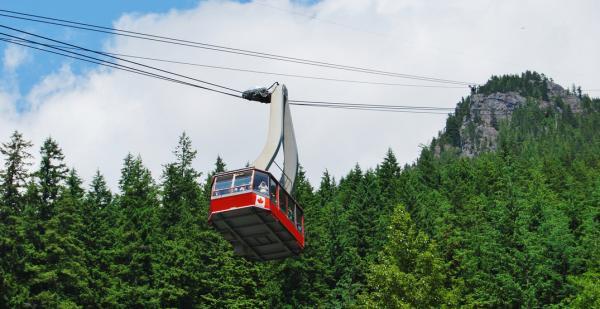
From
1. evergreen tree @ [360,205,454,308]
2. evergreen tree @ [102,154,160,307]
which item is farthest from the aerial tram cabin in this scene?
evergreen tree @ [102,154,160,307]

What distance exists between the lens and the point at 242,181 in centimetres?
3148

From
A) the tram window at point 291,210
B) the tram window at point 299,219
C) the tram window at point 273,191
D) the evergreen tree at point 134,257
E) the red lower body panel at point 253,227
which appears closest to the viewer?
the red lower body panel at point 253,227

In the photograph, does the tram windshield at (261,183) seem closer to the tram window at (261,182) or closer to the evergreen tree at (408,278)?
the tram window at (261,182)

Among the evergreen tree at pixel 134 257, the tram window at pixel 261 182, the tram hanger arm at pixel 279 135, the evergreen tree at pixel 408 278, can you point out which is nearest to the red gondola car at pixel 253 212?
the tram window at pixel 261 182

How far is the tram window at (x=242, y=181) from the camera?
31188 millimetres

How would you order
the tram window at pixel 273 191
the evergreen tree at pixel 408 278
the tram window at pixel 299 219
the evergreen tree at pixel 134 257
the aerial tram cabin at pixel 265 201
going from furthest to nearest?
the evergreen tree at pixel 134 257 < the evergreen tree at pixel 408 278 < the tram window at pixel 299 219 < the tram window at pixel 273 191 < the aerial tram cabin at pixel 265 201

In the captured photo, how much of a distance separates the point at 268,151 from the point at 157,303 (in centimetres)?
2014

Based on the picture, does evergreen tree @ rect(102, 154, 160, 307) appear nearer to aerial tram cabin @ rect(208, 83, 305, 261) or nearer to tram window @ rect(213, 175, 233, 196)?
aerial tram cabin @ rect(208, 83, 305, 261)

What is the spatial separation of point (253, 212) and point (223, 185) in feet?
5.67

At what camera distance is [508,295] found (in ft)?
164

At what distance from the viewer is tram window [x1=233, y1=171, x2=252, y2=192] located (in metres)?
31.2

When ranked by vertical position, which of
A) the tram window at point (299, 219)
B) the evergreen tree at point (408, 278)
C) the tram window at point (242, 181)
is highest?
the tram window at point (242, 181)

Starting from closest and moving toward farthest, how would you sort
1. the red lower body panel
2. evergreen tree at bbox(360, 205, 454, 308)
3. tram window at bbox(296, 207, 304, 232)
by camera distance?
the red lower body panel
tram window at bbox(296, 207, 304, 232)
evergreen tree at bbox(360, 205, 454, 308)

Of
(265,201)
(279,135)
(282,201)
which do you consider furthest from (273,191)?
(279,135)
